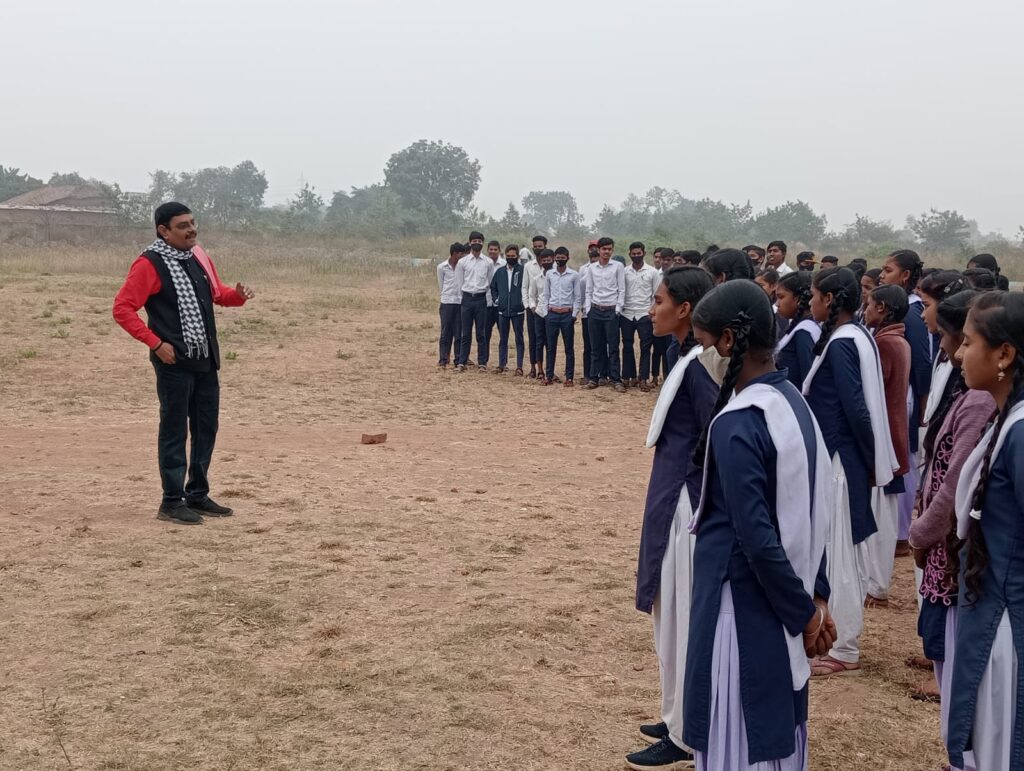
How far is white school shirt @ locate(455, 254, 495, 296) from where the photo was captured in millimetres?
15180

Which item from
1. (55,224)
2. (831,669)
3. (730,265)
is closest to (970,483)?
(831,669)

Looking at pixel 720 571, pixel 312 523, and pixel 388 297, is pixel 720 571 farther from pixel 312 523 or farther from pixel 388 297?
pixel 388 297

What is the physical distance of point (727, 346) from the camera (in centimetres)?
291

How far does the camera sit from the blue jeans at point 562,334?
46.3 ft

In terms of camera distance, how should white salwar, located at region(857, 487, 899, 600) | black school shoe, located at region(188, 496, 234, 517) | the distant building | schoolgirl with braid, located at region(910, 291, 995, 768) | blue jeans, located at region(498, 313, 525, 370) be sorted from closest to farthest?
1. schoolgirl with braid, located at region(910, 291, 995, 768)
2. white salwar, located at region(857, 487, 899, 600)
3. black school shoe, located at region(188, 496, 234, 517)
4. blue jeans, located at region(498, 313, 525, 370)
5. the distant building

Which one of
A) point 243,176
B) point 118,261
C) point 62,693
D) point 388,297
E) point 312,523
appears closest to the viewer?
point 62,693

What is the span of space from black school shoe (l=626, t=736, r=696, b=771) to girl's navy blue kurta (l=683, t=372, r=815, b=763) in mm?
969

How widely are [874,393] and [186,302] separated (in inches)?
169

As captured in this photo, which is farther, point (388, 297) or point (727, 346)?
point (388, 297)

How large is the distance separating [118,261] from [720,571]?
86.9 feet

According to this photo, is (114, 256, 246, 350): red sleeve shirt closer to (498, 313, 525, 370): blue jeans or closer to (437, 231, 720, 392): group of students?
(437, 231, 720, 392): group of students

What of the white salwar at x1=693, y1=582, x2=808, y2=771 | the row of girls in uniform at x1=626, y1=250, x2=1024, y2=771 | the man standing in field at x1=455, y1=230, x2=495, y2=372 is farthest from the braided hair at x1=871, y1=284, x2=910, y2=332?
the man standing in field at x1=455, y1=230, x2=495, y2=372

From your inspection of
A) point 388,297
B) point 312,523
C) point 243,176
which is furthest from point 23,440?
point 243,176

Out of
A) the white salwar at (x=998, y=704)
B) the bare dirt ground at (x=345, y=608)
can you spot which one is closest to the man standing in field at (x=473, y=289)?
the bare dirt ground at (x=345, y=608)
